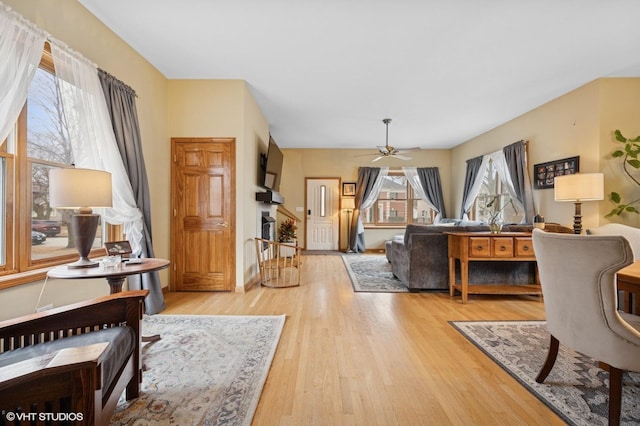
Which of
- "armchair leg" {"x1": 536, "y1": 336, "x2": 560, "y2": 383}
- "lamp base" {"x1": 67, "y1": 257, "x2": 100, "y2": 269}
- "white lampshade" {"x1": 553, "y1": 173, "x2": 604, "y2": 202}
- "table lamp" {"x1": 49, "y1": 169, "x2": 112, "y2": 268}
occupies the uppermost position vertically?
"white lampshade" {"x1": 553, "y1": 173, "x2": 604, "y2": 202}

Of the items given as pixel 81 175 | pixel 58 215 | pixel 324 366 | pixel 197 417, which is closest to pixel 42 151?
pixel 58 215

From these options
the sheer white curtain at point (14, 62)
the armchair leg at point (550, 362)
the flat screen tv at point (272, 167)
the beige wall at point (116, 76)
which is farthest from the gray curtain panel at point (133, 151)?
the armchair leg at point (550, 362)

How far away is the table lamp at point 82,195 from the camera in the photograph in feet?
5.91

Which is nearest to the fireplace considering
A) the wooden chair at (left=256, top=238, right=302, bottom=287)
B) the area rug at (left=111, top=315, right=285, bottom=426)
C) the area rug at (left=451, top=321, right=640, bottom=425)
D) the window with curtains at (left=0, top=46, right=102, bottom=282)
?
the wooden chair at (left=256, top=238, right=302, bottom=287)

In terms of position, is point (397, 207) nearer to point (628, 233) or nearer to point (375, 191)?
point (375, 191)

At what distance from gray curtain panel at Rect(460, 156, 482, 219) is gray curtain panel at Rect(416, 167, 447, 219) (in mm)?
710

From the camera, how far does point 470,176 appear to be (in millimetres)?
6535

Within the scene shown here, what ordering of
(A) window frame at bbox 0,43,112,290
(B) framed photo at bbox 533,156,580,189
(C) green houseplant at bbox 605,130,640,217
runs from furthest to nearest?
1. (B) framed photo at bbox 533,156,580,189
2. (C) green houseplant at bbox 605,130,640,217
3. (A) window frame at bbox 0,43,112,290

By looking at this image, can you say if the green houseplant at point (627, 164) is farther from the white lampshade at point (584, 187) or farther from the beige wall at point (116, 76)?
the beige wall at point (116, 76)

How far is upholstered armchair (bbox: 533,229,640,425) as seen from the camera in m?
1.29

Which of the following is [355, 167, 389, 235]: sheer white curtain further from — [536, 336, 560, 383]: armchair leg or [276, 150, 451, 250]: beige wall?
[536, 336, 560, 383]: armchair leg

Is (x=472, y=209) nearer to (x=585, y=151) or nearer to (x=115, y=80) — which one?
(x=585, y=151)

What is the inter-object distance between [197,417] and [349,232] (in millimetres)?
6290

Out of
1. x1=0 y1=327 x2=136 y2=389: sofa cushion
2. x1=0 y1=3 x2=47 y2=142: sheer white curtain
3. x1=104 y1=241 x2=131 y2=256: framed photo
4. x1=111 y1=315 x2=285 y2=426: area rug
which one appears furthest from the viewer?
x1=104 y1=241 x2=131 y2=256: framed photo
